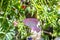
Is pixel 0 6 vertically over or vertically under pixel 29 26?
over

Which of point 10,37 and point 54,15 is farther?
point 54,15

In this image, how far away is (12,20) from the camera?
1013 millimetres

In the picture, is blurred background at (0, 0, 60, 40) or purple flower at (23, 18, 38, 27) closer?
blurred background at (0, 0, 60, 40)

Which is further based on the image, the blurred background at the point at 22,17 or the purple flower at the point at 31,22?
the purple flower at the point at 31,22

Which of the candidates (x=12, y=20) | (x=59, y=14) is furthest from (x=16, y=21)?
(x=59, y=14)

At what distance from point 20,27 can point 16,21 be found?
5cm

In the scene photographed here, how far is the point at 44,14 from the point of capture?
1.01 metres

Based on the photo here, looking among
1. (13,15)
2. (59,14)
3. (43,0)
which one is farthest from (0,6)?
(59,14)

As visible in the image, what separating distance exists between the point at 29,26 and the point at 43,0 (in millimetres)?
193

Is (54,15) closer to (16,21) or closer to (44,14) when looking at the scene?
(44,14)

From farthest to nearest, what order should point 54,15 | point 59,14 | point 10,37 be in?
point 59,14 < point 54,15 < point 10,37

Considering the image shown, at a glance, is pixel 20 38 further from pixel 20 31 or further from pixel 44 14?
pixel 44 14

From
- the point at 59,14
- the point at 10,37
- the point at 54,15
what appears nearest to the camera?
the point at 10,37

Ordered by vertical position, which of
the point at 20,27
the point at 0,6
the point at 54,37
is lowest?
the point at 54,37
